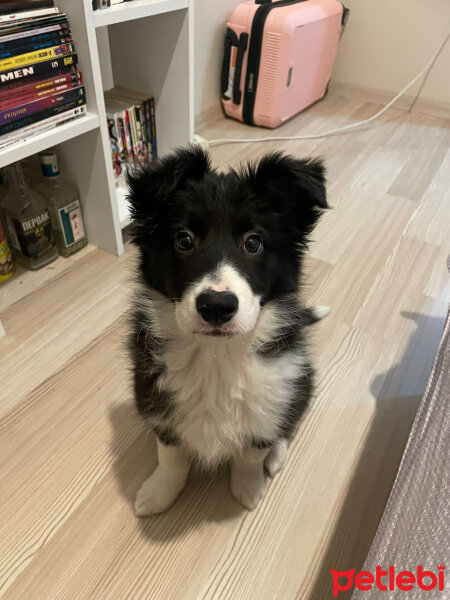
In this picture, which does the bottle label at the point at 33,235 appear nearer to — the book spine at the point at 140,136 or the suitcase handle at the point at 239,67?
the book spine at the point at 140,136

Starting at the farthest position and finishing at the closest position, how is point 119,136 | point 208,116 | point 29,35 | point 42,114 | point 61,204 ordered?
point 208,116
point 119,136
point 61,204
point 42,114
point 29,35

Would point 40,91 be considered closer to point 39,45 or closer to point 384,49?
point 39,45

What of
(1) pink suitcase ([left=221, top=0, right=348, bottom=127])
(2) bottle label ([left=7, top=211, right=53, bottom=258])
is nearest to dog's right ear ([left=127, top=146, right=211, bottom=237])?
(2) bottle label ([left=7, top=211, right=53, bottom=258])

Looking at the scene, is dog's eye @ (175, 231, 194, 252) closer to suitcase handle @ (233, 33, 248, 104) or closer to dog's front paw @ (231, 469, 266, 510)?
dog's front paw @ (231, 469, 266, 510)

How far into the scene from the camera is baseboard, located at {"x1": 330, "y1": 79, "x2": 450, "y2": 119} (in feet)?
11.0

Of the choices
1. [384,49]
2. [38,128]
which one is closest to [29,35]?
[38,128]

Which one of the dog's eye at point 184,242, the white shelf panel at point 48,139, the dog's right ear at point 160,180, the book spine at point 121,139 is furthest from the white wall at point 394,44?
the dog's eye at point 184,242

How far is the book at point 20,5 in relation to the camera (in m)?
1.30

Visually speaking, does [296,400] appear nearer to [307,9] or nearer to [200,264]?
[200,264]

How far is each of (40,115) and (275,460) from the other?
1287 mm

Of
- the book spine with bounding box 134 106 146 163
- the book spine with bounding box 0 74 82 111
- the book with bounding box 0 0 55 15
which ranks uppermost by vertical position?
the book with bounding box 0 0 55 15

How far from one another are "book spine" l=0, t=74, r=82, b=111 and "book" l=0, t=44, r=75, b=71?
0.27 ft

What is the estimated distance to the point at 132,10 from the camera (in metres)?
1.55

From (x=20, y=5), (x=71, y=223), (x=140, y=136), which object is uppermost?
(x=20, y=5)
